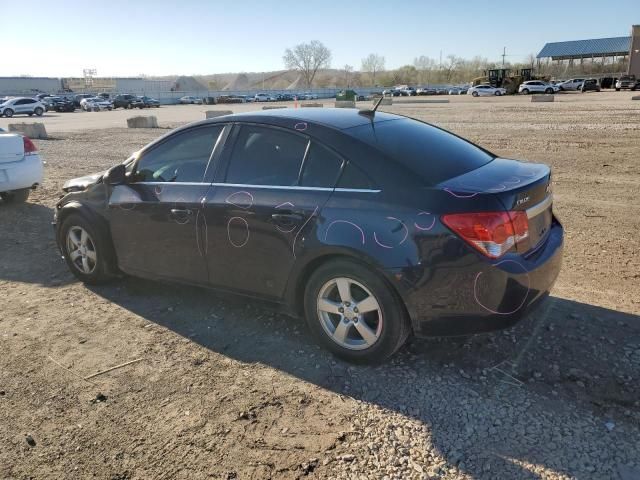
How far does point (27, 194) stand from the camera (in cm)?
882

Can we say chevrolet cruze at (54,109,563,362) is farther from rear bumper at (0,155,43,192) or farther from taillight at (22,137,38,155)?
taillight at (22,137,38,155)

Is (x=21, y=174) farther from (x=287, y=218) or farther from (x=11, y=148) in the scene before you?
(x=287, y=218)

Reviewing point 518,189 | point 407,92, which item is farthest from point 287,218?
point 407,92

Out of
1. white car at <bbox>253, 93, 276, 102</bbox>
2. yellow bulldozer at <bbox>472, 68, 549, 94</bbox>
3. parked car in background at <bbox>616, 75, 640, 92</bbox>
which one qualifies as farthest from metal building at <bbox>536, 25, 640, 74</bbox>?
white car at <bbox>253, 93, 276, 102</bbox>

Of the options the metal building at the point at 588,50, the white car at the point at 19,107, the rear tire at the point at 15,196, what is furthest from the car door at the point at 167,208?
the metal building at the point at 588,50

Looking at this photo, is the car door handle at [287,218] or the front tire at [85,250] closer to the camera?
the car door handle at [287,218]

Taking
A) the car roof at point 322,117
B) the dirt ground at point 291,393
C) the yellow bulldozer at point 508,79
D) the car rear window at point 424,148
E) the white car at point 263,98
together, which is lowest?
the dirt ground at point 291,393

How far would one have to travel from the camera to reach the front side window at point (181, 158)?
4.26m

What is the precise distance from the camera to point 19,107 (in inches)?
1800

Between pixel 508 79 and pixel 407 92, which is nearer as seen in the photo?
pixel 508 79

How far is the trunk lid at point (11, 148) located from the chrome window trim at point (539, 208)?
25.7ft

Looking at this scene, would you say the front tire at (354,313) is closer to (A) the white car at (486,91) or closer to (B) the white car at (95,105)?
(B) the white car at (95,105)

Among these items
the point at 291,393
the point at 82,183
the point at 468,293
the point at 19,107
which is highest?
the point at 19,107

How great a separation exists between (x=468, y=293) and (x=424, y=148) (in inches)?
47.5
